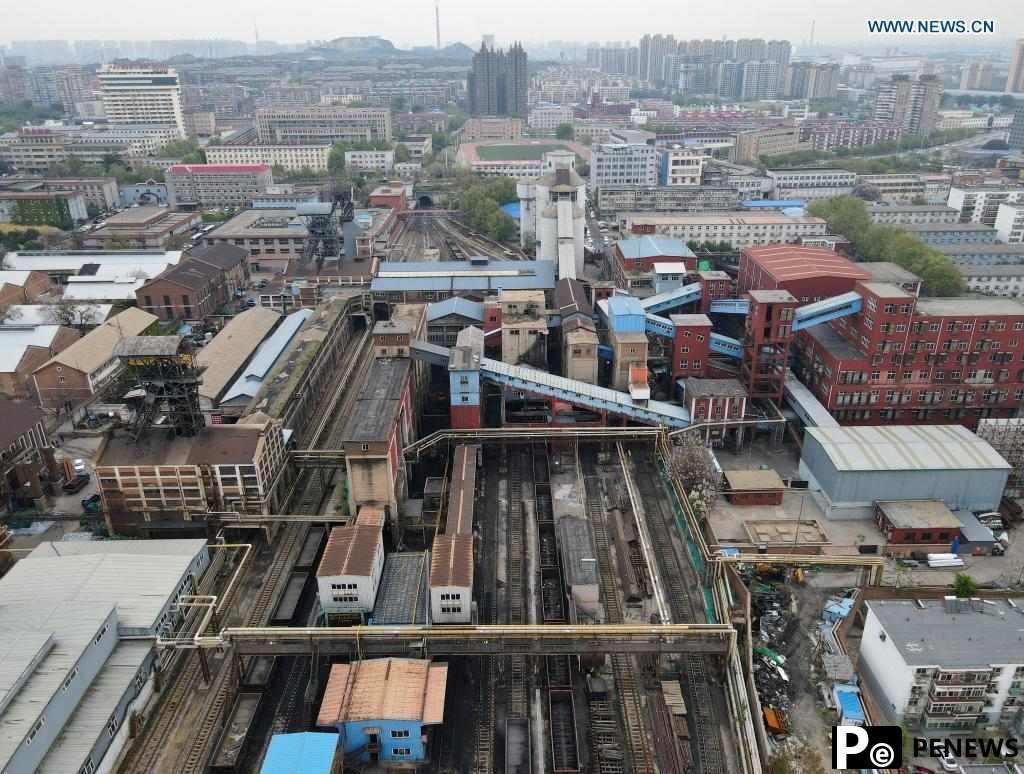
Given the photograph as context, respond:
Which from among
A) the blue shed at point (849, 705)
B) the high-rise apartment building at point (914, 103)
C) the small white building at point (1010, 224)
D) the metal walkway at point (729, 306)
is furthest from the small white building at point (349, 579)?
the high-rise apartment building at point (914, 103)

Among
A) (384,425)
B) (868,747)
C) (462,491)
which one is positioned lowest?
(868,747)

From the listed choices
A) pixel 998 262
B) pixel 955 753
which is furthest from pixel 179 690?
pixel 998 262

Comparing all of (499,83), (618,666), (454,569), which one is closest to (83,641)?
(454,569)

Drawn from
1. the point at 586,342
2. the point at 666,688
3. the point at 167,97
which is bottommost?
the point at 666,688

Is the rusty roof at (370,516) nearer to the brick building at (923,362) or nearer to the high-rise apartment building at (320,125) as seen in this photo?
the brick building at (923,362)

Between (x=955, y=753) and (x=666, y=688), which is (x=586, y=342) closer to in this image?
(x=666, y=688)

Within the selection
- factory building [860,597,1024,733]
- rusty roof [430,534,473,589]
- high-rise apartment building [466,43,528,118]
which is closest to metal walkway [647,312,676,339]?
rusty roof [430,534,473,589]

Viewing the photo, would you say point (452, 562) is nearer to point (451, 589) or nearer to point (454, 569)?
point (454, 569)
